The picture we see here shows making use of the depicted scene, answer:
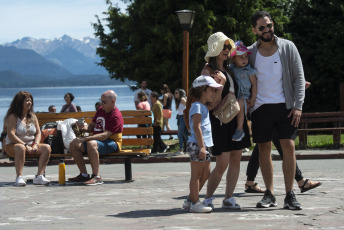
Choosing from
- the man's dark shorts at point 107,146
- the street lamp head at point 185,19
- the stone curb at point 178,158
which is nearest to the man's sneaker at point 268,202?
the man's dark shorts at point 107,146

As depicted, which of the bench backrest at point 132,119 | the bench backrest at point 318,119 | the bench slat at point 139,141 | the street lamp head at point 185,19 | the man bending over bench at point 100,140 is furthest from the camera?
the street lamp head at point 185,19

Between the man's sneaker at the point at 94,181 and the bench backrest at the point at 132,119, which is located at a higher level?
the bench backrest at the point at 132,119

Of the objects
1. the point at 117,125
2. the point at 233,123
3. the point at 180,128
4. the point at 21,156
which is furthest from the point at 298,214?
the point at 180,128

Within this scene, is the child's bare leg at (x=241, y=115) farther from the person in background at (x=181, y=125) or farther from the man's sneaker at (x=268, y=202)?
the person in background at (x=181, y=125)

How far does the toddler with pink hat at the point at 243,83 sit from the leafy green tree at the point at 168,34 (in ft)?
80.0

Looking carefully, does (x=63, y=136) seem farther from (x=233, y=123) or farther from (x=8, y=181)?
(x=233, y=123)

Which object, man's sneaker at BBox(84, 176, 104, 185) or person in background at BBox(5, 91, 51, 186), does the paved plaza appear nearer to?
man's sneaker at BBox(84, 176, 104, 185)

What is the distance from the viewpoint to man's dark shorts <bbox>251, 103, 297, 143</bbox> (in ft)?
24.4

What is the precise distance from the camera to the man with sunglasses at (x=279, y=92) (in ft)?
24.2

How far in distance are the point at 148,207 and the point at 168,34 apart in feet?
80.7

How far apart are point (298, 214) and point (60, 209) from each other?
2518mm

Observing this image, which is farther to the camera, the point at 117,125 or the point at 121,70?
the point at 121,70

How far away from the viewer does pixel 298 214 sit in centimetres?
712

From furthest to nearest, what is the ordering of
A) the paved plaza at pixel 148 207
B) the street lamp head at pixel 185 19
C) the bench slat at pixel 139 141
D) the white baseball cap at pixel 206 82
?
the street lamp head at pixel 185 19
the bench slat at pixel 139 141
the white baseball cap at pixel 206 82
the paved plaza at pixel 148 207
